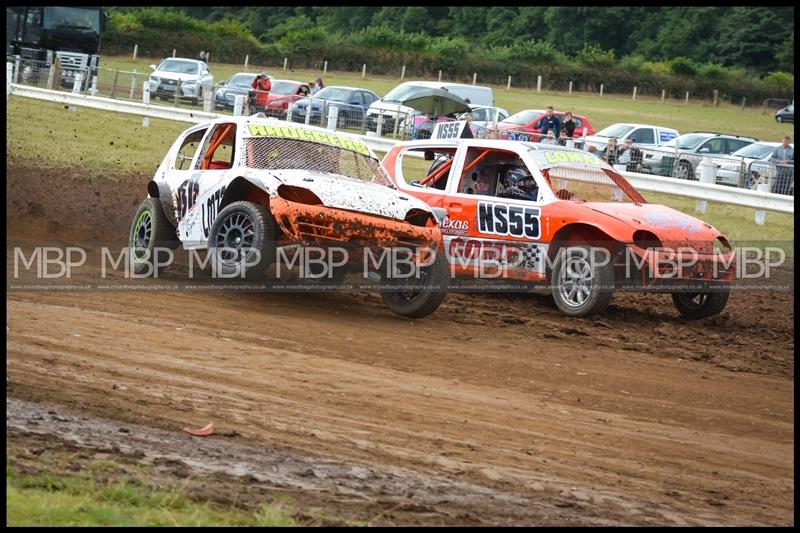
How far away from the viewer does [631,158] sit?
2341 centimetres

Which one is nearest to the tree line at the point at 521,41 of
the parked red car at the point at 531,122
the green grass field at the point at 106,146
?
the green grass field at the point at 106,146

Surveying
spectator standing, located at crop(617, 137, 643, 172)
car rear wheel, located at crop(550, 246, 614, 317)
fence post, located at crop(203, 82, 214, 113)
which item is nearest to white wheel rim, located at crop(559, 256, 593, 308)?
car rear wheel, located at crop(550, 246, 614, 317)

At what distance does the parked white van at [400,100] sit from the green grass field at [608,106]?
8828 mm

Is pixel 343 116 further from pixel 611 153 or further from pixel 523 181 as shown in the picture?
pixel 523 181

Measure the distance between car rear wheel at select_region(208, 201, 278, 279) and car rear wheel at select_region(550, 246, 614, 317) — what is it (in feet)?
9.63

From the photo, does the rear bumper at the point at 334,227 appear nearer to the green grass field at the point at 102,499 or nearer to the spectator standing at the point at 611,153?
the green grass field at the point at 102,499

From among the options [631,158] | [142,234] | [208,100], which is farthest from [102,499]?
[208,100]

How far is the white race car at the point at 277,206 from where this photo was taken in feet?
33.5

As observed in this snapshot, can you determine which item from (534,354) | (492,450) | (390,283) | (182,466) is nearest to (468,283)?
(390,283)

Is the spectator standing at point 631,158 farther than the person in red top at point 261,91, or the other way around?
the person in red top at point 261,91

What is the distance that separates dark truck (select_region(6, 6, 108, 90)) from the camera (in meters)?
35.9

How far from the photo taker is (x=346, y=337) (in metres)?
9.55

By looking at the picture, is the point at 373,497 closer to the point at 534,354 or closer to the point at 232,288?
the point at 534,354

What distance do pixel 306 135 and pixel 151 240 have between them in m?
1.93
